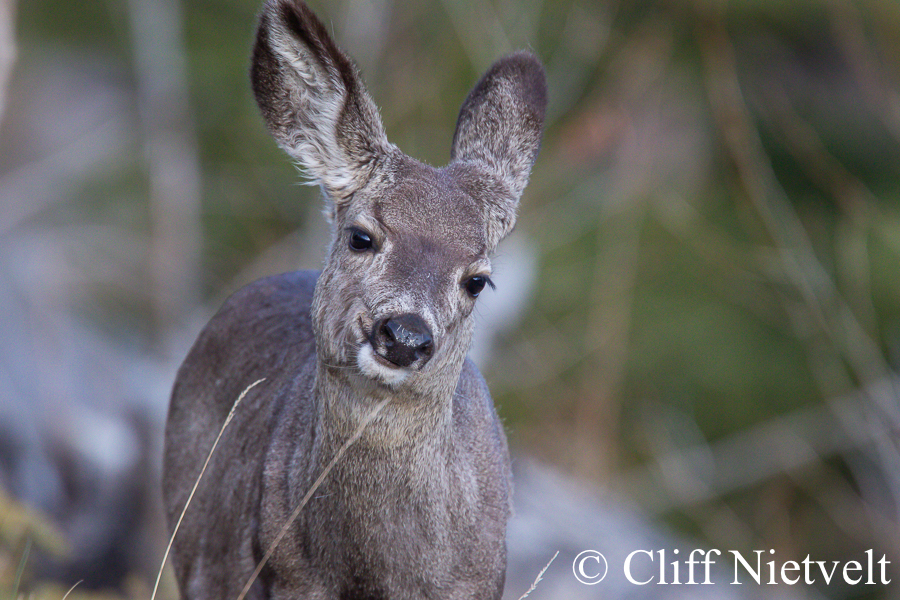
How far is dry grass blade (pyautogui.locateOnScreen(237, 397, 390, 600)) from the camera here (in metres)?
3.94

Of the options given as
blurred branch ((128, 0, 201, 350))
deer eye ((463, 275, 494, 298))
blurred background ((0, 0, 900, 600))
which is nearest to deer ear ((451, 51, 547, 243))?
deer eye ((463, 275, 494, 298))

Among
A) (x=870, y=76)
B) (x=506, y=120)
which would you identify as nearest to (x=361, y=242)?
(x=506, y=120)

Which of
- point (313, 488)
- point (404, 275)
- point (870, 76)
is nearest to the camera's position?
point (404, 275)

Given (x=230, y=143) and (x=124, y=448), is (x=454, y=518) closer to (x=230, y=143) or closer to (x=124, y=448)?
(x=124, y=448)

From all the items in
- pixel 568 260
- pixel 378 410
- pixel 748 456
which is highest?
pixel 568 260

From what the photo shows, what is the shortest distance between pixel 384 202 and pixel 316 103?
633mm

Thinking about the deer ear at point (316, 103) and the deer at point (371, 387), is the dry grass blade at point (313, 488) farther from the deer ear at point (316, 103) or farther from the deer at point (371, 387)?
the deer ear at point (316, 103)

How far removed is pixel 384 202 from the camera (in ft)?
13.5

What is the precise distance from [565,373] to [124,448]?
5.70 m

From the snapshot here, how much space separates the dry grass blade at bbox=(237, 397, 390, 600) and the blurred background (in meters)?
2.16

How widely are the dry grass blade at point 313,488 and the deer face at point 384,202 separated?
0.19 m

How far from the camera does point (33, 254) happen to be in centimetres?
1104

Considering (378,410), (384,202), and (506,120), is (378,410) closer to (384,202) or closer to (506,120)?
(384,202)

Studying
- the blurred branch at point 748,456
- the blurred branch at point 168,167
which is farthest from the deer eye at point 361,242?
the blurred branch at point 748,456
